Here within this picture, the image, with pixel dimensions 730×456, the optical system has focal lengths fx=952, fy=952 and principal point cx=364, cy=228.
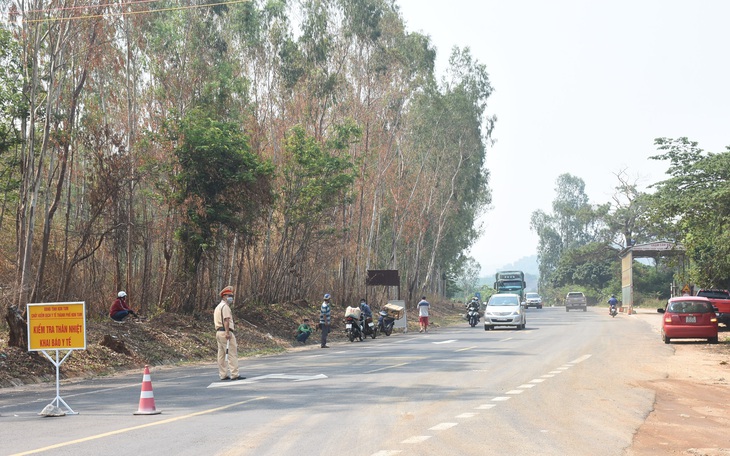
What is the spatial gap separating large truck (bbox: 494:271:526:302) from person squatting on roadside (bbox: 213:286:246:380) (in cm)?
5537

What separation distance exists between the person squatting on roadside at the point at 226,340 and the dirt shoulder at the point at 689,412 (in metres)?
8.38

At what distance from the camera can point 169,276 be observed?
1385 inches

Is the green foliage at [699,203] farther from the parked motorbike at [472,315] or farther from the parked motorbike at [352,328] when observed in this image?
the parked motorbike at [472,315]

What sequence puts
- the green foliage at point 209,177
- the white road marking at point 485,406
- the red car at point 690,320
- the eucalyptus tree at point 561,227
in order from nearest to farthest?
the white road marking at point 485,406
the red car at point 690,320
the green foliage at point 209,177
the eucalyptus tree at point 561,227

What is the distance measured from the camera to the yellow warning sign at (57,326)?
1540cm

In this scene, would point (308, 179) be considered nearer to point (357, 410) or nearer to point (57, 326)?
point (57, 326)

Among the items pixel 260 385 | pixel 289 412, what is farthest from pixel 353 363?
pixel 289 412

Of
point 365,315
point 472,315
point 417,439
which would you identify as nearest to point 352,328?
point 365,315

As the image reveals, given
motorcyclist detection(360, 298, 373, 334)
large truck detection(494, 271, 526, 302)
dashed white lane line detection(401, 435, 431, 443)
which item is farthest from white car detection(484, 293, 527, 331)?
dashed white lane line detection(401, 435, 431, 443)

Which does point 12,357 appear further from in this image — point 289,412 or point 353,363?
point 289,412

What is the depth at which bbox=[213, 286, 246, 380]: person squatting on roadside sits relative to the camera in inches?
776

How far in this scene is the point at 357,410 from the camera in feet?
46.7

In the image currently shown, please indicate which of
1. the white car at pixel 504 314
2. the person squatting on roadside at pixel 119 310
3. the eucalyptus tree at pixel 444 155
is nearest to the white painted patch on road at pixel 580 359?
the person squatting on roadside at pixel 119 310

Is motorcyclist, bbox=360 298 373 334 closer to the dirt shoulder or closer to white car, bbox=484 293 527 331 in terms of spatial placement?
white car, bbox=484 293 527 331
